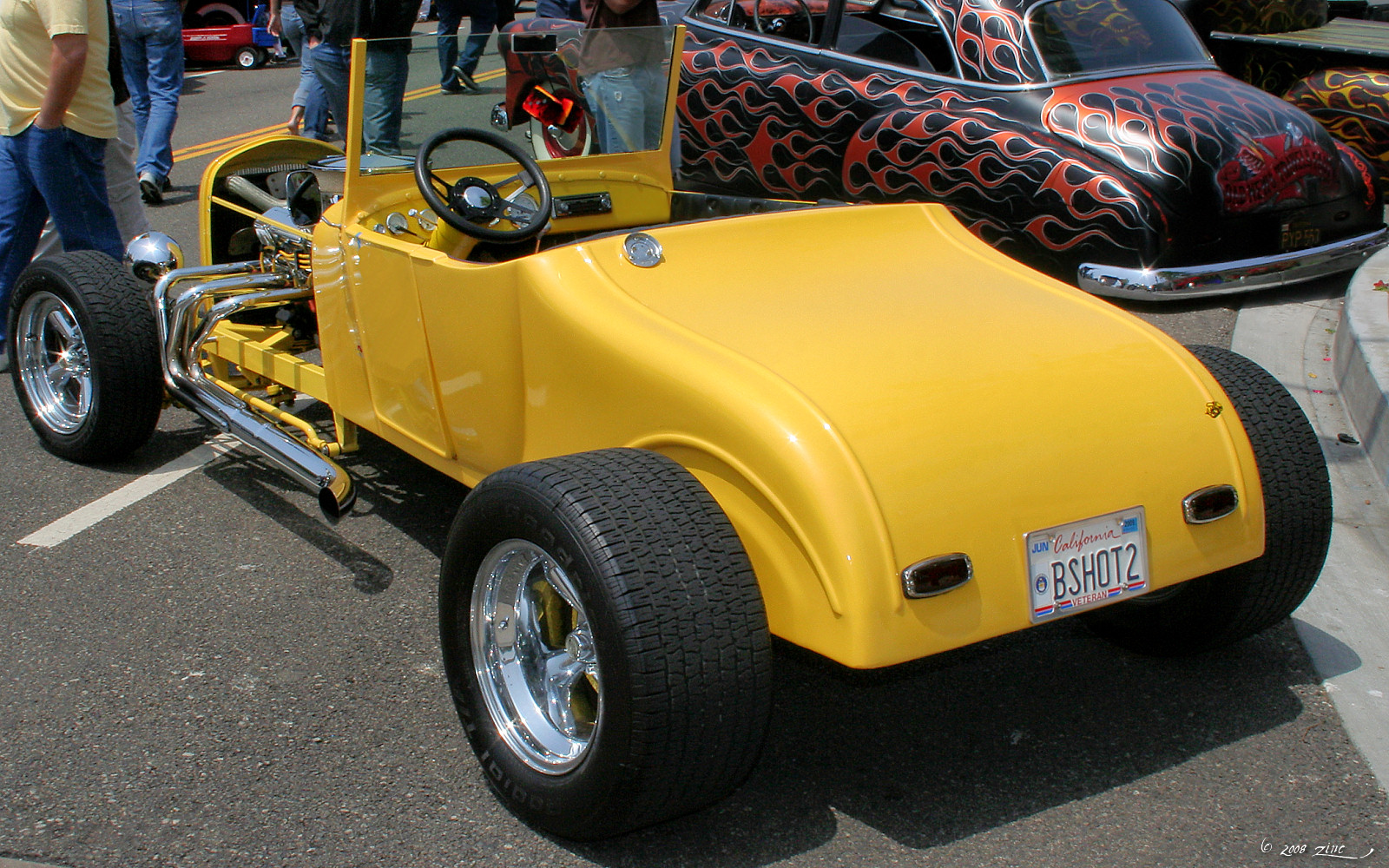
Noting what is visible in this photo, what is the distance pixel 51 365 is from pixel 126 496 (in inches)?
29.5

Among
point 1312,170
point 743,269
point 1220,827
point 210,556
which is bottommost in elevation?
point 210,556

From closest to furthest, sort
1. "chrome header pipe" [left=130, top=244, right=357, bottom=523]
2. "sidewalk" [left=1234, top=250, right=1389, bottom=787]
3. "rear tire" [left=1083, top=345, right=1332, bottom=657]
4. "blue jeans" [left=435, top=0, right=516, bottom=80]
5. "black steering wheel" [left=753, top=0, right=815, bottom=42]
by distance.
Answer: "rear tire" [left=1083, top=345, right=1332, bottom=657] → "sidewalk" [left=1234, top=250, right=1389, bottom=787] → "blue jeans" [left=435, top=0, right=516, bottom=80] → "chrome header pipe" [left=130, top=244, right=357, bottom=523] → "black steering wheel" [left=753, top=0, right=815, bottom=42]

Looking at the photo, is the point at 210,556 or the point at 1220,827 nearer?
the point at 1220,827

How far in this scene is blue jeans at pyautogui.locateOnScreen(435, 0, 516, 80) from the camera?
3.53 m

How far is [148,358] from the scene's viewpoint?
13.8 feet

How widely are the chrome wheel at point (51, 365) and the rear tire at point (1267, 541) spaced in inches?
144

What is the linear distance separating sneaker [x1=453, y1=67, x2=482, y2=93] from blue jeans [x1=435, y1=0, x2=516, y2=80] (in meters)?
0.01

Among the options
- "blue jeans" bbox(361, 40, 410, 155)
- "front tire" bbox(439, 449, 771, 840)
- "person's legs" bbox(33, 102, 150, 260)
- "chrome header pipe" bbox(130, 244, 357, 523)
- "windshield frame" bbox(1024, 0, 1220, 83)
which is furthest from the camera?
"windshield frame" bbox(1024, 0, 1220, 83)

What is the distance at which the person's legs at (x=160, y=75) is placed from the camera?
8.05 metres

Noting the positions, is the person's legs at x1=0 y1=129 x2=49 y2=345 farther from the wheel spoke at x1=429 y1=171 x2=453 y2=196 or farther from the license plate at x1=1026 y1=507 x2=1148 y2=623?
the license plate at x1=1026 y1=507 x2=1148 y2=623

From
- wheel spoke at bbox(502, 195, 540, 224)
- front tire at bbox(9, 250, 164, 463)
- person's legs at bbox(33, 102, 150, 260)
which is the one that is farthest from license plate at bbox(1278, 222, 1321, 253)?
person's legs at bbox(33, 102, 150, 260)

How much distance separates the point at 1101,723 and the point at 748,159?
452 cm

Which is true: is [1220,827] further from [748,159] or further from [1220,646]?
[748,159]

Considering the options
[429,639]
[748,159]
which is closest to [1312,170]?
[748,159]
